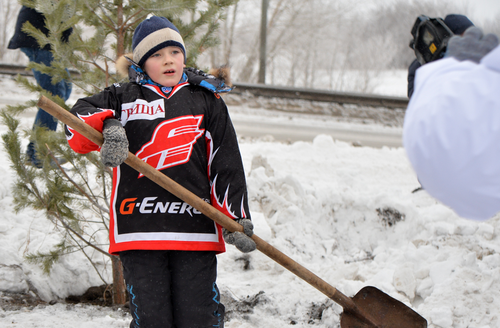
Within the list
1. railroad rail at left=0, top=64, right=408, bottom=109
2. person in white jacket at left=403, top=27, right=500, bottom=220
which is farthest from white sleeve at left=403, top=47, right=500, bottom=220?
railroad rail at left=0, top=64, right=408, bottom=109

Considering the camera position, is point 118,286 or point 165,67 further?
point 118,286

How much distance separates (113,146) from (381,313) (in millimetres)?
1861

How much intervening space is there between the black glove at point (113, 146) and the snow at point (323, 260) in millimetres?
1275

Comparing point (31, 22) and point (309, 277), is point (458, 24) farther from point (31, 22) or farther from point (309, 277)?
point (31, 22)

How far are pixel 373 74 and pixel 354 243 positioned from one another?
15.3 meters

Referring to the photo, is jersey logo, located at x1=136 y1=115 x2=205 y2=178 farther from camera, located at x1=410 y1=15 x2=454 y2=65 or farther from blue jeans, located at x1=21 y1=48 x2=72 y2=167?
blue jeans, located at x1=21 y1=48 x2=72 y2=167

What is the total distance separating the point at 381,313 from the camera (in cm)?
256

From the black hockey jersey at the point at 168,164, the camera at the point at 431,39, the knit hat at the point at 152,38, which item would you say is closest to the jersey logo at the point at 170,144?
the black hockey jersey at the point at 168,164

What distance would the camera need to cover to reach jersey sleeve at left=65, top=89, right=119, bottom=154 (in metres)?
1.87

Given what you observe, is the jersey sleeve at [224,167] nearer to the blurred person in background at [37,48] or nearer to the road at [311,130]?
the blurred person in background at [37,48]

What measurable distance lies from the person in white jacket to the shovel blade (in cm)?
163

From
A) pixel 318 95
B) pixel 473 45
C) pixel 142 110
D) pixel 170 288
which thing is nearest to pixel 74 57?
pixel 142 110

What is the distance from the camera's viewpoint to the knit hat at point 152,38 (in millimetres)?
2062

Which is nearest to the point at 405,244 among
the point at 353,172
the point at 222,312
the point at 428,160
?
the point at 353,172
